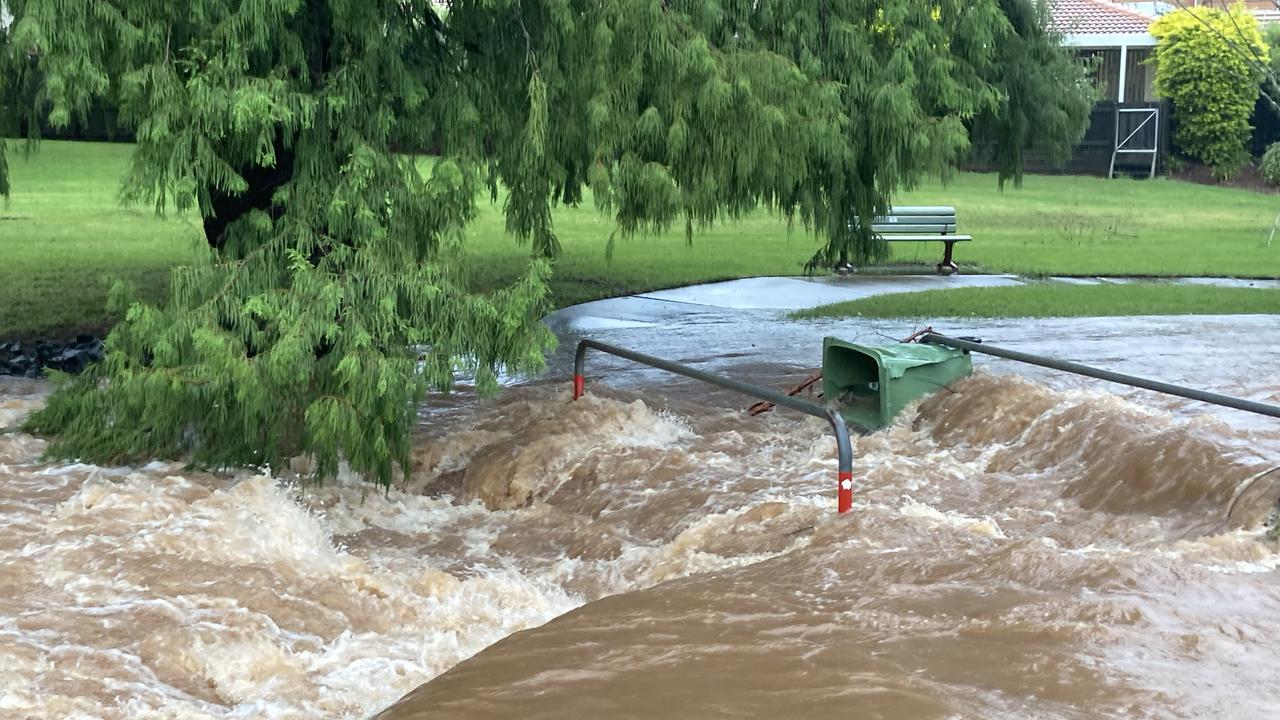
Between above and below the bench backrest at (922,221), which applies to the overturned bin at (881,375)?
below

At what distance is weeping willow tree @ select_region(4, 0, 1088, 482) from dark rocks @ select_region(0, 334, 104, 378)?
2626 mm

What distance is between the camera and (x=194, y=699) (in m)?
5.22

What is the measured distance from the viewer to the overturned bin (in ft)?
30.6

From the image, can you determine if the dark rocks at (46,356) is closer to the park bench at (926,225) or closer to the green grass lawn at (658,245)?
the green grass lawn at (658,245)

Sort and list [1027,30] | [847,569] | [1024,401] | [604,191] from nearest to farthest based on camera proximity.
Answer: [847,569], [604,191], [1024,401], [1027,30]

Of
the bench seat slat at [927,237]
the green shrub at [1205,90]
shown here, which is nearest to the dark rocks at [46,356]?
the bench seat slat at [927,237]

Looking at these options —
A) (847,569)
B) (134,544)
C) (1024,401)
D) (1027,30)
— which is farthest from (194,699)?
(1027,30)

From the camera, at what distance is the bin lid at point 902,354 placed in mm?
9250

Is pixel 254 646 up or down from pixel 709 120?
down

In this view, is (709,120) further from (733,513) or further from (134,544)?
(134,544)

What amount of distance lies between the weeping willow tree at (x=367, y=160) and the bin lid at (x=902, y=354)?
4.23 ft

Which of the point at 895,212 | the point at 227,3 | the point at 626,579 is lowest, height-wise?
the point at 626,579

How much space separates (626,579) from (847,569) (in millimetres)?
1159

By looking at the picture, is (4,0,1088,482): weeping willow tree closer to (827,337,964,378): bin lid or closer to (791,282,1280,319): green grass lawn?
(827,337,964,378): bin lid
